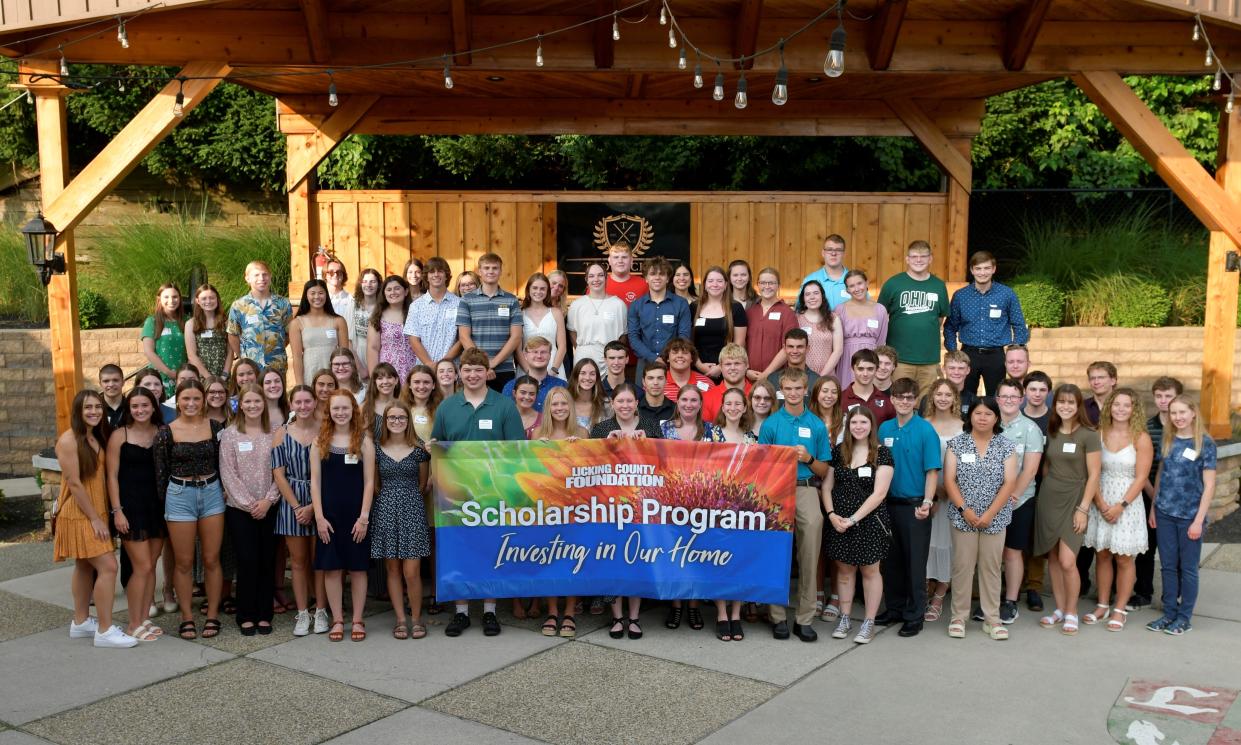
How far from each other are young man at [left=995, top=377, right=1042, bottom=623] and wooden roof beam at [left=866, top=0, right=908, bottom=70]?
12.9ft

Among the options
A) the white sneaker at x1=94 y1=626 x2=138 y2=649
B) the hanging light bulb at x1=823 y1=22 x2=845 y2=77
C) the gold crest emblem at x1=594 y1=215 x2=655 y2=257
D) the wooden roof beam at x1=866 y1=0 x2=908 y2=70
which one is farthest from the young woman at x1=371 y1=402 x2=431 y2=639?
the gold crest emblem at x1=594 y1=215 x2=655 y2=257

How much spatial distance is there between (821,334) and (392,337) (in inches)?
136

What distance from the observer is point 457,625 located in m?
7.29

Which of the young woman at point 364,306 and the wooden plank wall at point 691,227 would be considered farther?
the wooden plank wall at point 691,227

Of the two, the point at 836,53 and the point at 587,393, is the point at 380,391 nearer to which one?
the point at 587,393

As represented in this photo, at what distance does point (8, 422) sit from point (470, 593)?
8278mm

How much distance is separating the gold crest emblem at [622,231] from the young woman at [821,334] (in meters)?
5.51

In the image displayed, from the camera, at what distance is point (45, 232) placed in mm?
9414

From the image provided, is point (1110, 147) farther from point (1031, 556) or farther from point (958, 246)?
point (1031, 556)

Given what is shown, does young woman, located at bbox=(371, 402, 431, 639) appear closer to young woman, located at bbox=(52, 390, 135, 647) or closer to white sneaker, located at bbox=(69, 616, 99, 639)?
young woman, located at bbox=(52, 390, 135, 647)

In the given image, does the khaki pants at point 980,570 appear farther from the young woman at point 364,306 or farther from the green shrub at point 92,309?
the green shrub at point 92,309

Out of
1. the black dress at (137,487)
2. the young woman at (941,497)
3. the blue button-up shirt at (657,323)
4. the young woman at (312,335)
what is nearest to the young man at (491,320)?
the blue button-up shirt at (657,323)

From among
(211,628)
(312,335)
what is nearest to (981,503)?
(211,628)

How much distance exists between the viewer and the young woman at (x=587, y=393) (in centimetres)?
773
